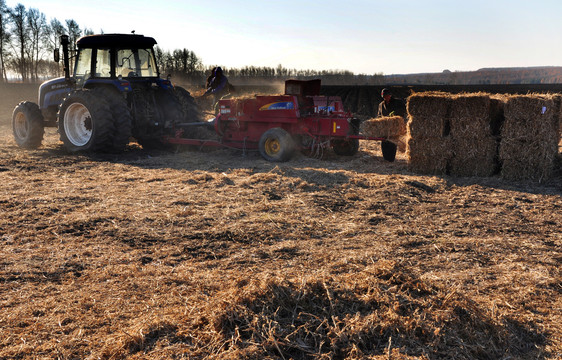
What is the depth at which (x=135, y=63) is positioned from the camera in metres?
10.8

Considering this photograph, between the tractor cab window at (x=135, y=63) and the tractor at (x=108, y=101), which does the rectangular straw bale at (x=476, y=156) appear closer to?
the tractor at (x=108, y=101)

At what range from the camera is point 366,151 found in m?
11.3

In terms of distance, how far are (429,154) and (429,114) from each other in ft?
2.43

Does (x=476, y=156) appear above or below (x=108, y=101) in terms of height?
below

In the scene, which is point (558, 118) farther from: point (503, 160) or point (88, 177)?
point (88, 177)

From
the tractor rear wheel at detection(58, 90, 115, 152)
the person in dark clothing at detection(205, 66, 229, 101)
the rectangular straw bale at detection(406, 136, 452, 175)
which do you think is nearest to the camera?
the rectangular straw bale at detection(406, 136, 452, 175)

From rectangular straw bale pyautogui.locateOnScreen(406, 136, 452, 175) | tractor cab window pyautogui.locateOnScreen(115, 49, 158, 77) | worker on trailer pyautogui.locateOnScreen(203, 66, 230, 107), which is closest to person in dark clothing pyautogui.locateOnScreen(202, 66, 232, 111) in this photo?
worker on trailer pyautogui.locateOnScreen(203, 66, 230, 107)

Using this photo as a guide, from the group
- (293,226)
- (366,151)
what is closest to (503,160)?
(366,151)

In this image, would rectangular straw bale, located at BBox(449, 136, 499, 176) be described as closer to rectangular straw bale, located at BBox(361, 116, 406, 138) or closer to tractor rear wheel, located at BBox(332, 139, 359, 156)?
rectangular straw bale, located at BBox(361, 116, 406, 138)

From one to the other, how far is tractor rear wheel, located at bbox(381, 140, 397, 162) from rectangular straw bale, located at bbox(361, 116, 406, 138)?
0.19 m

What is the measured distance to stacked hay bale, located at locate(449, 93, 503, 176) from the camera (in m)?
8.47

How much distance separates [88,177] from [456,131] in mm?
6574

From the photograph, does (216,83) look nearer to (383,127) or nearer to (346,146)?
(346,146)

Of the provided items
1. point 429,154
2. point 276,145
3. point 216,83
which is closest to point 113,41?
point 216,83
